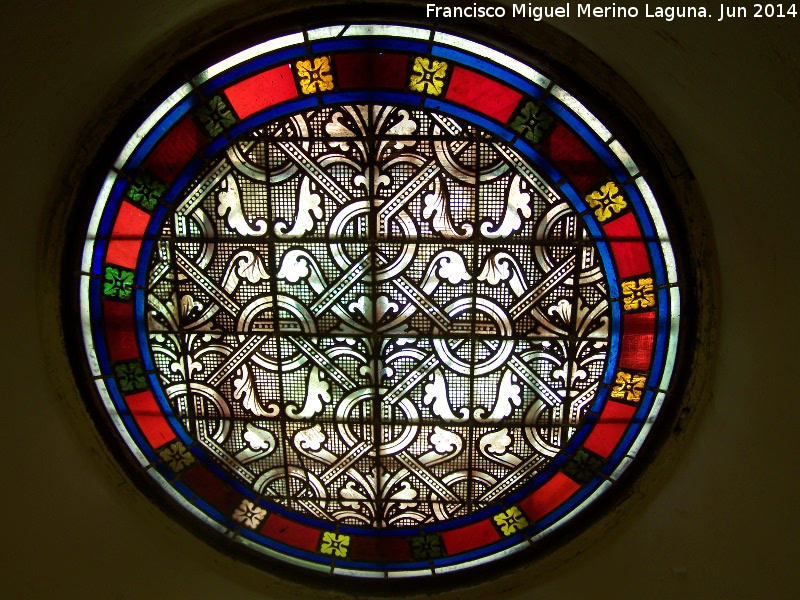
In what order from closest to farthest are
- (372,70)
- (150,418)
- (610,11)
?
(610,11), (372,70), (150,418)

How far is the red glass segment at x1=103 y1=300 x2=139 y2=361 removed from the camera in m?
1.71

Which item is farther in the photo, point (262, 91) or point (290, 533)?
point (290, 533)

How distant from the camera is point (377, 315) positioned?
1.73 metres

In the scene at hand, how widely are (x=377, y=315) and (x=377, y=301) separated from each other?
0.04 meters

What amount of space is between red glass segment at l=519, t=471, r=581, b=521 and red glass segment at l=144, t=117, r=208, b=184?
4.23 ft

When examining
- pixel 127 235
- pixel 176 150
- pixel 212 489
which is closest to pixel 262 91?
pixel 176 150

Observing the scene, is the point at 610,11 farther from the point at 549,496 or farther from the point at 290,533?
the point at 290,533
